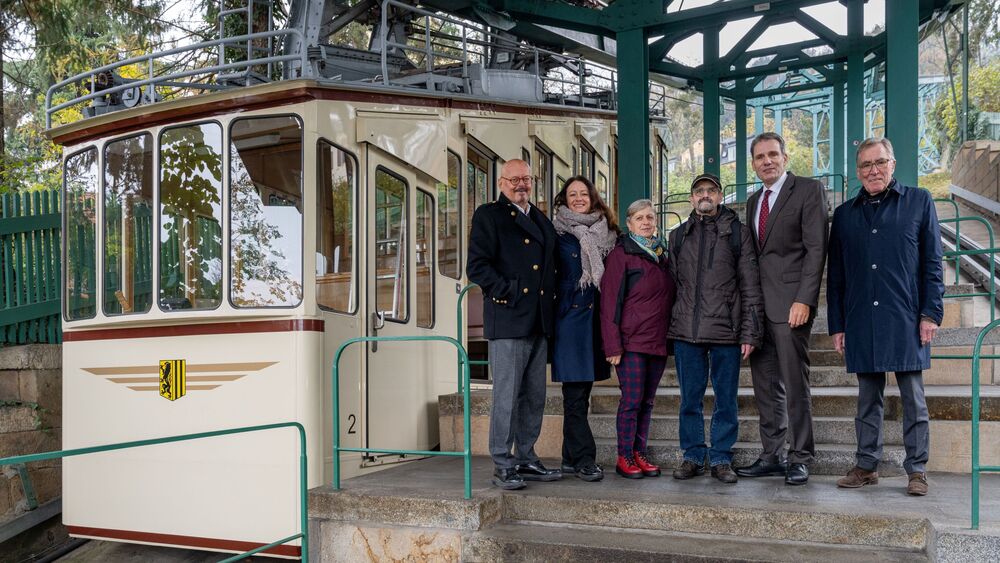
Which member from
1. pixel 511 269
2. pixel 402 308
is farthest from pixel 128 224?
pixel 511 269

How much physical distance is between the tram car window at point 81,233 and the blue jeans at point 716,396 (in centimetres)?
435

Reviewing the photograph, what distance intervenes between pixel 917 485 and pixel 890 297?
1029 mm

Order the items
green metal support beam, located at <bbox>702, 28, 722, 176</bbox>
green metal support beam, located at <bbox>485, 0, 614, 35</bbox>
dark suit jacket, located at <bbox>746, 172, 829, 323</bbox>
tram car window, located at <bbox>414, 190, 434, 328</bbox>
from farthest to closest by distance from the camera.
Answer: green metal support beam, located at <bbox>702, 28, 722, 176</bbox>
green metal support beam, located at <bbox>485, 0, 614, 35</bbox>
tram car window, located at <bbox>414, 190, 434, 328</bbox>
dark suit jacket, located at <bbox>746, 172, 829, 323</bbox>

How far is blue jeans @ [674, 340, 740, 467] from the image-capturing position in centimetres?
509

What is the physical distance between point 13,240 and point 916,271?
8116mm

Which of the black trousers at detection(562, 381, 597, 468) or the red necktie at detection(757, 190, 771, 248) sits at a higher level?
the red necktie at detection(757, 190, 771, 248)

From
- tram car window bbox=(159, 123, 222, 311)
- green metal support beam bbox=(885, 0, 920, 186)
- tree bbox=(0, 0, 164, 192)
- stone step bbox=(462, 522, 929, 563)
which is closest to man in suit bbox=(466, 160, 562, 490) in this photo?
stone step bbox=(462, 522, 929, 563)

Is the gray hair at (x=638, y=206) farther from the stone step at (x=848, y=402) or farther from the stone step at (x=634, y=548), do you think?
the stone step at (x=634, y=548)

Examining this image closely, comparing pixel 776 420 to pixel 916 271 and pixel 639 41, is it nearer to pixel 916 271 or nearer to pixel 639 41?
pixel 916 271

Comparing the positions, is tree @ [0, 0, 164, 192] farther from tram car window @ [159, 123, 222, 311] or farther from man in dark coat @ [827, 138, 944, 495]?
man in dark coat @ [827, 138, 944, 495]

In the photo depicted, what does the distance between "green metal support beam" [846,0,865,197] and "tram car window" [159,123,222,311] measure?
30.8 feet

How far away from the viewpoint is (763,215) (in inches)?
199

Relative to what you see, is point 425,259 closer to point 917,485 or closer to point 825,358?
point 825,358

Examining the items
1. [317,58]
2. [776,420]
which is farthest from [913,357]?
[317,58]
